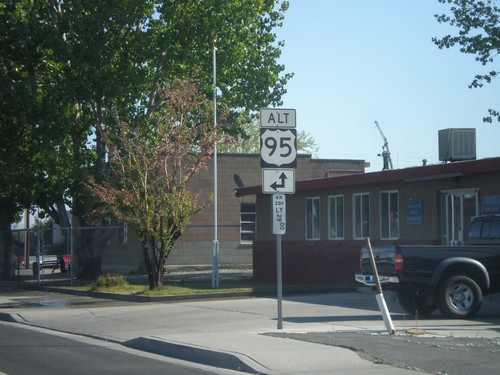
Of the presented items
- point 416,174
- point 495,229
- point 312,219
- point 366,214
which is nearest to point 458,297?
point 495,229

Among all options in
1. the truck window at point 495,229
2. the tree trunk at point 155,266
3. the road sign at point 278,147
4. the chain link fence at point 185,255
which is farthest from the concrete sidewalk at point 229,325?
the chain link fence at point 185,255

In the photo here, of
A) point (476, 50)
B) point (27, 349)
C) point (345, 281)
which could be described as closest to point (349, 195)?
point (345, 281)

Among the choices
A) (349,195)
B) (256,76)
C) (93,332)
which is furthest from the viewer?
(256,76)

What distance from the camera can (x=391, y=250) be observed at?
53.7ft

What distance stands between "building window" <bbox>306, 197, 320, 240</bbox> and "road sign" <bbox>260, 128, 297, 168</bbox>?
13.9m

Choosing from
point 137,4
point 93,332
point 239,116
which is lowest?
point 93,332

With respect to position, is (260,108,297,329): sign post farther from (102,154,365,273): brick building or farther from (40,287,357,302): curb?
(102,154,365,273): brick building

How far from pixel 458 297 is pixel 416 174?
6942 millimetres

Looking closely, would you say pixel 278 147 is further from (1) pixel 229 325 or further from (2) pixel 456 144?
(2) pixel 456 144

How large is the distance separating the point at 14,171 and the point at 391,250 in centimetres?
1683

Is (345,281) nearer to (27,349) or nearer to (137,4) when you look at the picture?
(137,4)

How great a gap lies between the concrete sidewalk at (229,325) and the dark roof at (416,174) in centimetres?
359

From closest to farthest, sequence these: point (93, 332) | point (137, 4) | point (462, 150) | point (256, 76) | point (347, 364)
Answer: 1. point (347, 364)
2. point (93, 332)
3. point (462, 150)
4. point (137, 4)
5. point (256, 76)

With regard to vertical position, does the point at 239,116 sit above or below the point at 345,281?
above
